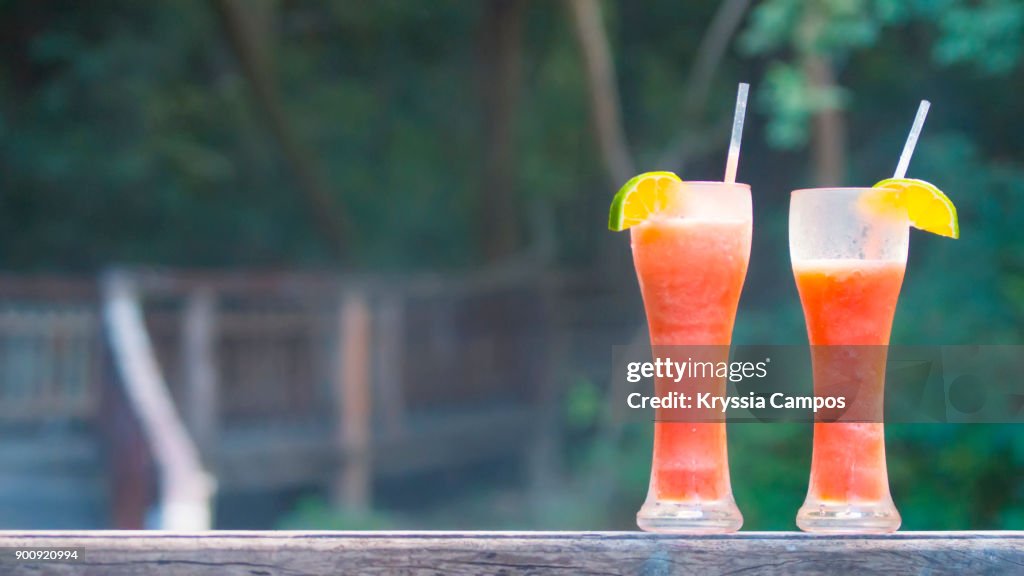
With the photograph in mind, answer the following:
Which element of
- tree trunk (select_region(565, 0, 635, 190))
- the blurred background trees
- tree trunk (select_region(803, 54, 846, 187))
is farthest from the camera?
tree trunk (select_region(565, 0, 635, 190))

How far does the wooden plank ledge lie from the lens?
3.78ft

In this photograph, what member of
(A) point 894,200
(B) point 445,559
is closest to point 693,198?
(A) point 894,200

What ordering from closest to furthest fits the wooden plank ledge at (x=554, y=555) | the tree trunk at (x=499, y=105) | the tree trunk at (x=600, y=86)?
1. the wooden plank ledge at (x=554, y=555)
2. the tree trunk at (x=600, y=86)
3. the tree trunk at (x=499, y=105)

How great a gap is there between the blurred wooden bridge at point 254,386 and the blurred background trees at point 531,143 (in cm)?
73

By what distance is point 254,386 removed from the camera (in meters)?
7.85

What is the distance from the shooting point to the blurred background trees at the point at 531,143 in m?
5.68

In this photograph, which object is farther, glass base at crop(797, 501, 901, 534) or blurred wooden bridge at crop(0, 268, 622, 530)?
blurred wooden bridge at crop(0, 268, 622, 530)

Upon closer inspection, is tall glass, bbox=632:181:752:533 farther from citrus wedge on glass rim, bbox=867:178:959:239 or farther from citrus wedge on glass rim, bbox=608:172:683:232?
citrus wedge on glass rim, bbox=867:178:959:239

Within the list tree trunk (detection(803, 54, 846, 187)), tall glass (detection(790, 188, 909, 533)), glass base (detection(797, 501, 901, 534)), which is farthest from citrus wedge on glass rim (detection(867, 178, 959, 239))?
tree trunk (detection(803, 54, 846, 187))

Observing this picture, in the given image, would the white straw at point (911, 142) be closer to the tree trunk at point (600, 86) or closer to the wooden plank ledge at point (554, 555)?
the wooden plank ledge at point (554, 555)

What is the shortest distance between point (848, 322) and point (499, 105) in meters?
8.88

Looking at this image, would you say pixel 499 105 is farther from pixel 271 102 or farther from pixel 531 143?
pixel 271 102

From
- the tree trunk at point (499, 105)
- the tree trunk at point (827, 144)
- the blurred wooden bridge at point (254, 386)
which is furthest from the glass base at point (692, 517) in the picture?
the tree trunk at point (499, 105)

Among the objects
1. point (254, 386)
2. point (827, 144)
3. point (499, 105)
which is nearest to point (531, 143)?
point (499, 105)
